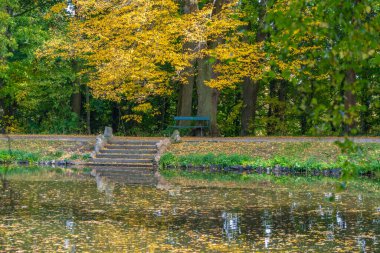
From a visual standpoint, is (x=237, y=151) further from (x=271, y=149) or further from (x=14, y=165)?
(x=14, y=165)

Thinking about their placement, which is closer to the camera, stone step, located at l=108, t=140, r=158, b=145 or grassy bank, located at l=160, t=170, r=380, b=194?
grassy bank, located at l=160, t=170, r=380, b=194

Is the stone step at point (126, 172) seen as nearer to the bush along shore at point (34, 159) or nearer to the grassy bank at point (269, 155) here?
the grassy bank at point (269, 155)

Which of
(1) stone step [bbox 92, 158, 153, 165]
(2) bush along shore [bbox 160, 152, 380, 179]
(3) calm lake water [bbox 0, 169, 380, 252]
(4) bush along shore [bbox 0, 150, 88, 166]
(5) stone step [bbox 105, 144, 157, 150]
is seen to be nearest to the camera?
(3) calm lake water [bbox 0, 169, 380, 252]

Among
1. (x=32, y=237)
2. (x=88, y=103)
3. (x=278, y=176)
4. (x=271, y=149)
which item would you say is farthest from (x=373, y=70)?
(x=32, y=237)

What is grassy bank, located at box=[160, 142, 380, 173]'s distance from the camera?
24.9 meters

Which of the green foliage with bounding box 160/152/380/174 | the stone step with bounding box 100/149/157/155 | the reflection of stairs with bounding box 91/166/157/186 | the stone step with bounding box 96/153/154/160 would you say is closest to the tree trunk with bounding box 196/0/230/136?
the stone step with bounding box 100/149/157/155

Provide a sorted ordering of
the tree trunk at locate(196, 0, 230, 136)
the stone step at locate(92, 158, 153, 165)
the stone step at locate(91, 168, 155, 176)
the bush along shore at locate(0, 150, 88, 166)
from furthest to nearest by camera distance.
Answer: the tree trunk at locate(196, 0, 230, 136) < the bush along shore at locate(0, 150, 88, 166) < the stone step at locate(92, 158, 153, 165) < the stone step at locate(91, 168, 155, 176)

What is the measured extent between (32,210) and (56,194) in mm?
3205

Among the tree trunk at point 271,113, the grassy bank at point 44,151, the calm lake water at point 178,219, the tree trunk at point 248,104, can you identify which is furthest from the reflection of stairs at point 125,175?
the tree trunk at point 271,113

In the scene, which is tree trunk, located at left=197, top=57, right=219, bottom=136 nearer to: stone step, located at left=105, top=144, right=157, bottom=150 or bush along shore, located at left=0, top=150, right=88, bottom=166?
stone step, located at left=105, top=144, right=157, bottom=150

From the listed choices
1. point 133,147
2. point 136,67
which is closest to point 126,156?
point 133,147

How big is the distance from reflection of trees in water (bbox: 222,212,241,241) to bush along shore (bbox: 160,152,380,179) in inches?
397

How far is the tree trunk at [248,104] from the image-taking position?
118 ft

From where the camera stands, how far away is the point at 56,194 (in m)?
18.6
